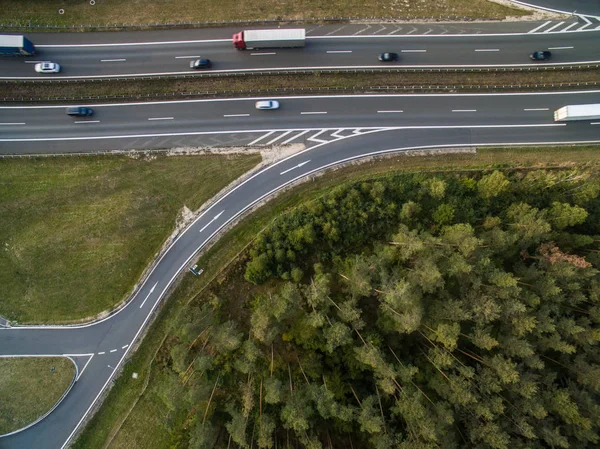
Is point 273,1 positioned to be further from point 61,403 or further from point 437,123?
point 61,403

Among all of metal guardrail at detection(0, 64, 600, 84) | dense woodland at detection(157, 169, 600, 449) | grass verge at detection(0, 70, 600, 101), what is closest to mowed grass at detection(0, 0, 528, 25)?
metal guardrail at detection(0, 64, 600, 84)

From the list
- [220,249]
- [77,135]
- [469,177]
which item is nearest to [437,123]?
[469,177]

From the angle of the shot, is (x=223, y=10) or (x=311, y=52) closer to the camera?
(x=311, y=52)

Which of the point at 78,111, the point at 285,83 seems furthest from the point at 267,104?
the point at 78,111

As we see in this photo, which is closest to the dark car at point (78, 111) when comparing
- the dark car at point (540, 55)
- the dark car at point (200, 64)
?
the dark car at point (200, 64)

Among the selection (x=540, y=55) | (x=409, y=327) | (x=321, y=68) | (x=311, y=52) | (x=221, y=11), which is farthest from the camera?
(x=221, y=11)

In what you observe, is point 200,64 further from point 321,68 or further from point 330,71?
point 330,71

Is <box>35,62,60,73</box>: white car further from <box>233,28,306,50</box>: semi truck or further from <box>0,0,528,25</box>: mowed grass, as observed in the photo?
<box>233,28,306,50</box>: semi truck
